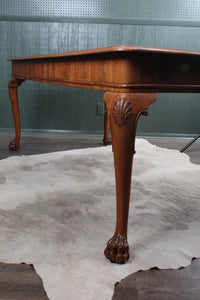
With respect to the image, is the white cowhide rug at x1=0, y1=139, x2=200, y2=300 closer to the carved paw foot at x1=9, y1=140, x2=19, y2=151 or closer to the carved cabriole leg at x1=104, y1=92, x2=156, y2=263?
the carved cabriole leg at x1=104, y1=92, x2=156, y2=263

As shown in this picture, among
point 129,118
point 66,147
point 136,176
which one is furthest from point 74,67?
point 66,147

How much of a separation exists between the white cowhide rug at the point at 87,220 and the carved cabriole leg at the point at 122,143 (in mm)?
59

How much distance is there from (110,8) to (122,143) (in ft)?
8.53

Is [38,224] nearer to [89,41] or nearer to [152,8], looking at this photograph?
[89,41]

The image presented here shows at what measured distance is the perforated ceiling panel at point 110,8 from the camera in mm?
3180

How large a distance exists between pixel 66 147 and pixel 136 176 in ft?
3.16

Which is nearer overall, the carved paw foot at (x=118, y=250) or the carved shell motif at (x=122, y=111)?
the carved shell motif at (x=122, y=111)

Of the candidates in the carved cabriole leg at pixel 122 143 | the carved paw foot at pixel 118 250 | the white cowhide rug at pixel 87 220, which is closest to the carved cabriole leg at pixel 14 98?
the white cowhide rug at pixel 87 220

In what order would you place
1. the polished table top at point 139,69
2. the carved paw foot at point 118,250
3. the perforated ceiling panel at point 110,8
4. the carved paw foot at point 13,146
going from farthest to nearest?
the perforated ceiling panel at point 110,8 < the carved paw foot at point 13,146 < the carved paw foot at point 118,250 < the polished table top at point 139,69

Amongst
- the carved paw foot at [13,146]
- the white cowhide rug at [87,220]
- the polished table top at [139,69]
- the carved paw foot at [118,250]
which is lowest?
the carved paw foot at [13,146]

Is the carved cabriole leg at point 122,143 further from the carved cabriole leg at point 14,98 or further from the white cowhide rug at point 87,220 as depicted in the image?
the carved cabriole leg at point 14,98

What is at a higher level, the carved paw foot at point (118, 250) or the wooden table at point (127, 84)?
the wooden table at point (127, 84)

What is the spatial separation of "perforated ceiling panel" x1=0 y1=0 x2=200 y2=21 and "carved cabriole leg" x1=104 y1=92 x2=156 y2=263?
2.48m

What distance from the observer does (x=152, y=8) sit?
3.19 metres
